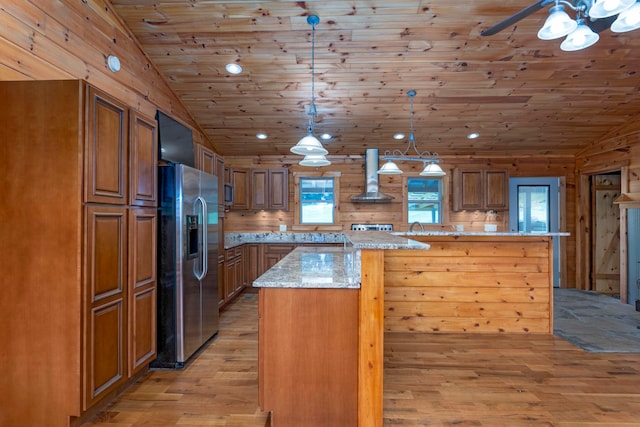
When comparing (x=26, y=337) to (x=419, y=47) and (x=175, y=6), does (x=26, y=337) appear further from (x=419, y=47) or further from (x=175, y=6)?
(x=419, y=47)

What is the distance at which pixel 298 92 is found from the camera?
4156mm

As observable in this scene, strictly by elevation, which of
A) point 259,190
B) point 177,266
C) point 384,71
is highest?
point 384,71

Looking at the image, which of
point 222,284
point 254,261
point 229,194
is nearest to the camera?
point 222,284

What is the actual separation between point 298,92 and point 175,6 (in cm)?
164

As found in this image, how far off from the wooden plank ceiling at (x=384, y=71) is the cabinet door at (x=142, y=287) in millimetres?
1999

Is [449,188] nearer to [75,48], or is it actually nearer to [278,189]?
[278,189]

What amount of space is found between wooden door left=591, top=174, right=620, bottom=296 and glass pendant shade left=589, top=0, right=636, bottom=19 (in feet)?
17.2

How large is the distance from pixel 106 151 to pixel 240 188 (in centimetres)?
355

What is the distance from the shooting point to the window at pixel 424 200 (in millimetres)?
5914

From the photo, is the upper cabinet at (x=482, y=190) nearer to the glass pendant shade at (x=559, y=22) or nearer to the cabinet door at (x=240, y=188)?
the cabinet door at (x=240, y=188)

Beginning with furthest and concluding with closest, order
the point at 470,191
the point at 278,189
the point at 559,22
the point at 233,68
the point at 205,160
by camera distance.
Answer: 1. the point at 278,189
2. the point at 470,191
3. the point at 205,160
4. the point at 233,68
5. the point at 559,22

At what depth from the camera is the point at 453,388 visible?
7.85 ft

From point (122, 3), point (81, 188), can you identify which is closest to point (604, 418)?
point (81, 188)

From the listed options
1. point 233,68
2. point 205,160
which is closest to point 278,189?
point 205,160
